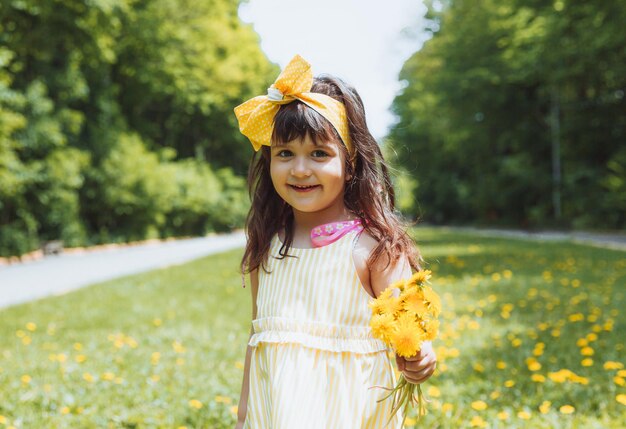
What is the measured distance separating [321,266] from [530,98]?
92.6 ft

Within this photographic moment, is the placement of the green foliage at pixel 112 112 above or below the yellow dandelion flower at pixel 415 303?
above

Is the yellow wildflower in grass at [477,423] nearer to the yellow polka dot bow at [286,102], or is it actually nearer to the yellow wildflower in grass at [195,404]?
the yellow wildflower in grass at [195,404]

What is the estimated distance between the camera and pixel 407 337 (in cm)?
152

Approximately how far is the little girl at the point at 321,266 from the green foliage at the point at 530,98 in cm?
1244

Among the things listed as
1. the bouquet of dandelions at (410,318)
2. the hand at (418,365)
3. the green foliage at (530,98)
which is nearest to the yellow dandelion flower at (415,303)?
the bouquet of dandelions at (410,318)

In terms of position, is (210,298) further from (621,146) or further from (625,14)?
(621,146)

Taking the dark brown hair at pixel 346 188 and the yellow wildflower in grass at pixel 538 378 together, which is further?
the yellow wildflower in grass at pixel 538 378

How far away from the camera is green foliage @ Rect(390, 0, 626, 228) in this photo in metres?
16.1

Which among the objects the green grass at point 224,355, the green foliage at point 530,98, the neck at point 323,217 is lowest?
the green grass at point 224,355

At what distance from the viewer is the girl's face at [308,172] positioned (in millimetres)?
1928

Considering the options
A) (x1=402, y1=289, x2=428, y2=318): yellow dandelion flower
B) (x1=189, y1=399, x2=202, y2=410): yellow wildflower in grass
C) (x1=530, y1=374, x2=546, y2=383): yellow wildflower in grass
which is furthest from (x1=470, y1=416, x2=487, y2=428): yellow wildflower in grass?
(x1=402, y1=289, x2=428, y2=318): yellow dandelion flower

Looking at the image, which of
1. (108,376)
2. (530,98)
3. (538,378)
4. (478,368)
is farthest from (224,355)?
(530,98)

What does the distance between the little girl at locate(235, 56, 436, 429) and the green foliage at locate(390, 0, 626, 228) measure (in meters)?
12.4

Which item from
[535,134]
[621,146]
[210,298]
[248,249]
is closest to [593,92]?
[621,146]
